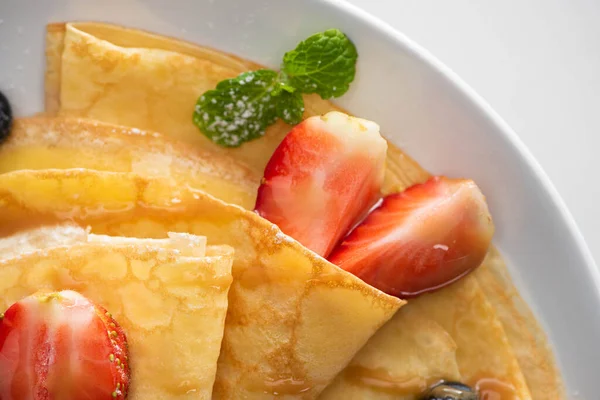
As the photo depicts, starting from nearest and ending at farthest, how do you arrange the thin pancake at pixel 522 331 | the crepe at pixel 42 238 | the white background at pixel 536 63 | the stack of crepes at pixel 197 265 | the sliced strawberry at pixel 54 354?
the sliced strawberry at pixel 54 354, the stack of crepes at pixel 197 265, the crepe at pixel 42 238, the thin pancake at pixel 522 331, the white background at pixel 536 63

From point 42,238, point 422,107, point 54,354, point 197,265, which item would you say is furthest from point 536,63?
point 54,354

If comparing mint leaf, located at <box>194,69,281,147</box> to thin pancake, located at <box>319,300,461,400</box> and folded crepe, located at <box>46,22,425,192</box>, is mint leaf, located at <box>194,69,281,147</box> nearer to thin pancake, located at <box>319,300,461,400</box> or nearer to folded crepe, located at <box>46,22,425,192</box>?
folded crepe, located at <box>46,22,425,192</box>

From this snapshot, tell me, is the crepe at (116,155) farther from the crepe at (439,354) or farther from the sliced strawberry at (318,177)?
the crepe at (439,354)

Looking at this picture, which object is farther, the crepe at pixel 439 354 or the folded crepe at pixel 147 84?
the folded crepe at pixel 147 84

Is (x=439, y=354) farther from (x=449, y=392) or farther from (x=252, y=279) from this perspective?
(x=252, y=279)

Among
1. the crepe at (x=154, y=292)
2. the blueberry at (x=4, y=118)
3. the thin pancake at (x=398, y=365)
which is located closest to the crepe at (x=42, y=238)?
the crepe at (x=154, y=292)

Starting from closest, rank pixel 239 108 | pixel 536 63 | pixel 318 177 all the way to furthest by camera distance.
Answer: pixel 318 177 → pixel 239 108 → pixel 536 63

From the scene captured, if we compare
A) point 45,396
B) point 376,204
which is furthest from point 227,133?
point 45,396
